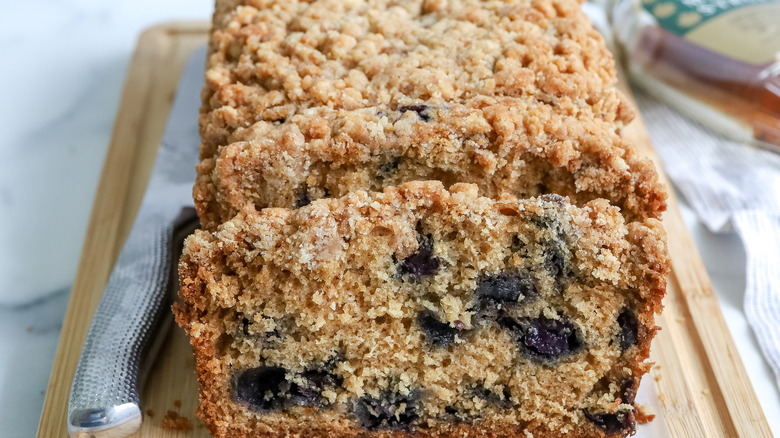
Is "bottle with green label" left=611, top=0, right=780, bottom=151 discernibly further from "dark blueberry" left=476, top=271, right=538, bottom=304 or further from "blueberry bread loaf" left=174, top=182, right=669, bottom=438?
"dark blueberry" left=476, top=271, right=538, bottom=304

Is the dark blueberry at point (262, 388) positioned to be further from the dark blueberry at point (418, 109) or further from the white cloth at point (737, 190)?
the white cloth at point (737, 190)

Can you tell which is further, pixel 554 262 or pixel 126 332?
pixel 126 332

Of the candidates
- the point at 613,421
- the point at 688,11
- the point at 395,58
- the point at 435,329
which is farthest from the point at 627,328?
the point at 688,11

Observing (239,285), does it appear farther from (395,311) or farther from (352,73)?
(352,73)

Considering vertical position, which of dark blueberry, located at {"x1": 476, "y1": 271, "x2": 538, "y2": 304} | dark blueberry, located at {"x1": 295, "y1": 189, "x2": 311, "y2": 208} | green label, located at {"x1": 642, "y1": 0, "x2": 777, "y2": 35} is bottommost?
dark blueberry, located at {"x1": 476, "y1": 271, "x2": 538, "y2": 304}

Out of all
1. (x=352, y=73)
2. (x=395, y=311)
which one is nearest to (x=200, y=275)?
(x=395, y=311)

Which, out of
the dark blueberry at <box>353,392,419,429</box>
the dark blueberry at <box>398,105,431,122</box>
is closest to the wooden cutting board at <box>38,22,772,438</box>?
the dark blueberry at <box>353,392,419,429</box>

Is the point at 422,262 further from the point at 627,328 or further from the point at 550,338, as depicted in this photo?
the point at 627,328
